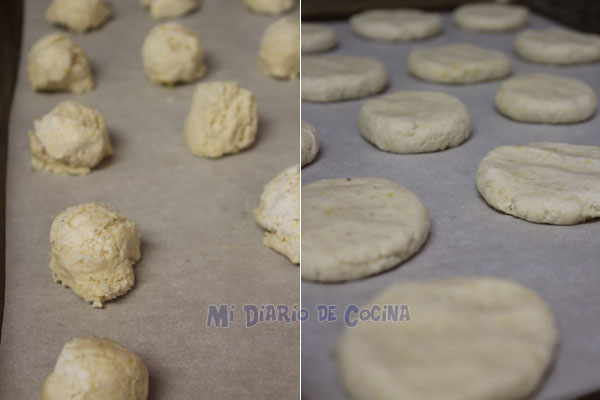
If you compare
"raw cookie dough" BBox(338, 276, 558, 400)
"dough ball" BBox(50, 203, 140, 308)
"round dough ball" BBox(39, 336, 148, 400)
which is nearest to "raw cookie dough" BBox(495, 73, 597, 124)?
"raw cookie dough" BBox(338, 276, 558, 400)

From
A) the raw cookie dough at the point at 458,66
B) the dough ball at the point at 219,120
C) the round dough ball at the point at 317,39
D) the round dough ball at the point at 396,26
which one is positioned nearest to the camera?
the dough ball at the point at 219,120

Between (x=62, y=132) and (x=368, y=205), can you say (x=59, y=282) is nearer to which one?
(x=62, y=132)

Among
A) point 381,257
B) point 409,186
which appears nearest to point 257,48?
point 409,186

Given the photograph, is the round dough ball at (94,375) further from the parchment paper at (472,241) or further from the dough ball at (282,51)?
the dough ball at (282,51)

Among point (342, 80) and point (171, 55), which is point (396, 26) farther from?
point (171, 55)

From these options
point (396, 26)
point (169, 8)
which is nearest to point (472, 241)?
point (396, 26)

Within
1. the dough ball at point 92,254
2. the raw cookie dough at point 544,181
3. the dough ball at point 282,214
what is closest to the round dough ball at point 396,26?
the raw cookie dough at point 544,181

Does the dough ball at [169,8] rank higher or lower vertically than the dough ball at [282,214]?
higher

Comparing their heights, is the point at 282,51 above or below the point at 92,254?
above
